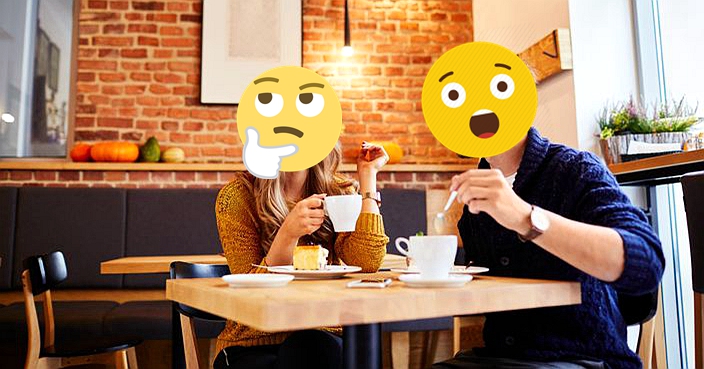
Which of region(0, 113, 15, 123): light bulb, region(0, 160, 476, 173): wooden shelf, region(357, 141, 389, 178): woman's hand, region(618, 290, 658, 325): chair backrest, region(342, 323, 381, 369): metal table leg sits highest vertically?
region(0, 113, 15, 123): light bulb

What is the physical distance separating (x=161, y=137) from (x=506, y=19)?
7.61 feet

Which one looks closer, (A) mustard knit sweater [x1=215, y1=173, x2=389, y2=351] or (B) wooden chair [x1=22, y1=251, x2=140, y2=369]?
(A) mustard knit sweater [x1=215, y1=173, x2=389, y2=351]

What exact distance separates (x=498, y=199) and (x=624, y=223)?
0.22m

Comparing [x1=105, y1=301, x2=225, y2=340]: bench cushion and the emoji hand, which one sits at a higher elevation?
the emoji hand

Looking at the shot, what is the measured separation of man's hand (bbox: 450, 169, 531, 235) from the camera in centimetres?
94

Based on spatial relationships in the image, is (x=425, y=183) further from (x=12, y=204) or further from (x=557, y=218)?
(x=557, y=218)

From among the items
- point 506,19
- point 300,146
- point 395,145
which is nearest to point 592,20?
point 506,19

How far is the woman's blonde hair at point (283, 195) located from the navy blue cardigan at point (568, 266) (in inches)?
22.3

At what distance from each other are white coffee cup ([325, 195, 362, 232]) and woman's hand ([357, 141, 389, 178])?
35cm

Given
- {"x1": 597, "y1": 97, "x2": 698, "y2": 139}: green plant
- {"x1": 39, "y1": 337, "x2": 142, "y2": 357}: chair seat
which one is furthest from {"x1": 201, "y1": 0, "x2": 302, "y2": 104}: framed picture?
{"x1": 597, "y1": 97, "x2": 698, "y2": 139}: green plant

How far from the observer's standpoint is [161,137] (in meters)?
3.97

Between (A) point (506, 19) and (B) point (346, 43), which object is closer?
(A) point (506, 19)

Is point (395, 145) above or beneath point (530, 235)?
above

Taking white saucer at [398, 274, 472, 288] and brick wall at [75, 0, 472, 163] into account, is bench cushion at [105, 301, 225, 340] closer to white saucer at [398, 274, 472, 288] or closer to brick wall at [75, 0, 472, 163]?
brick wall at [75, 0, 472, 163]
